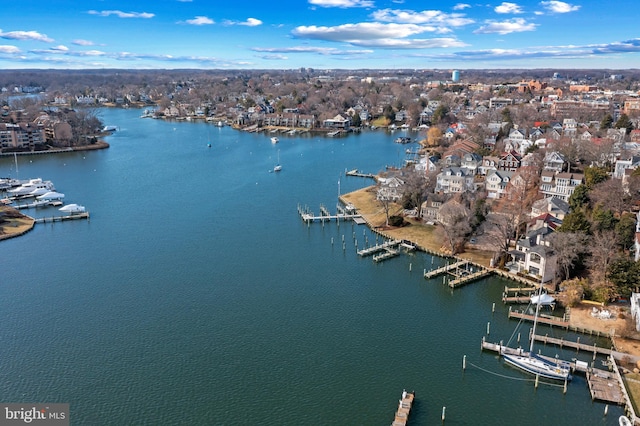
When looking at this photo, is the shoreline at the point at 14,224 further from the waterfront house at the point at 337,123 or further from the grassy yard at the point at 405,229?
the waterfront house at the point at 337,123

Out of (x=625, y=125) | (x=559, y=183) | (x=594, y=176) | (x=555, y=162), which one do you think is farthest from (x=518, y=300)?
(x=625, y=125)

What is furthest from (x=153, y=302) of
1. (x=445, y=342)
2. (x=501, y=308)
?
(x=501, y=308)

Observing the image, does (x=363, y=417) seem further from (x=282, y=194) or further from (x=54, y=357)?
(x=282, y=194)

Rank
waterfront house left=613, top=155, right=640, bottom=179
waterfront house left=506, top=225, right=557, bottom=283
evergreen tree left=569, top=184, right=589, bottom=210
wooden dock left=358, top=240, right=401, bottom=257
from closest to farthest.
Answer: waterfront house left=506, top=225, right=557, bottom=283 < wooden dock left=358, top=240, right=401, bottom=257 < evergreen tree left=569, top=184, right=589, bottom=210 < waterfront house left=613, top=155, right=640, bottom=179

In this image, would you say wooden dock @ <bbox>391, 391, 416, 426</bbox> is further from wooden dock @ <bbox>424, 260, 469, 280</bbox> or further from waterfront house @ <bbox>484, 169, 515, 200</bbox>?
waterfront house @ <bbox>484, 169, 515, 200</bbox>

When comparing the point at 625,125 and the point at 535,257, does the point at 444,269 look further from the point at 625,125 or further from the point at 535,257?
the point at 625,125

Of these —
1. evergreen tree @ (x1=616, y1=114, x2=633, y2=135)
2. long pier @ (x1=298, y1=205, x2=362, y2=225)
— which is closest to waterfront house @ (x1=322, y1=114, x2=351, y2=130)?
evergreen tree @ (x1=616, y1=114, x2=633, y2=135)

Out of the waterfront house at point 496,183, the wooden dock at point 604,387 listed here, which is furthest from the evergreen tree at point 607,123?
the wooden dock at point 604,387
